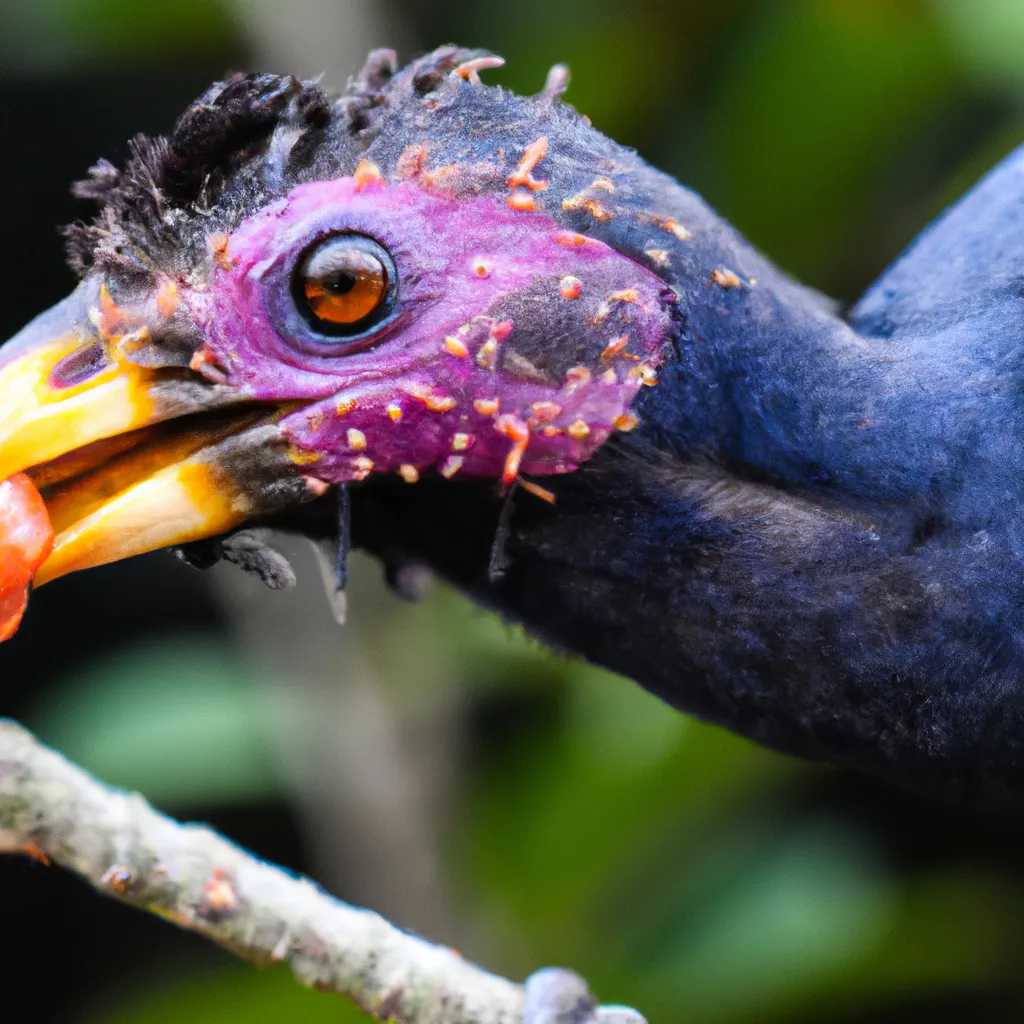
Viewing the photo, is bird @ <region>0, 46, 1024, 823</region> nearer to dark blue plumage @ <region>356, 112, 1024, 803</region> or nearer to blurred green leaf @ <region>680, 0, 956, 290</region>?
dark blue plumage @ <region>356, 112, 1024, 803</region>

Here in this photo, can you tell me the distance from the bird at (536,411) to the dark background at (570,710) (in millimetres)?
1052

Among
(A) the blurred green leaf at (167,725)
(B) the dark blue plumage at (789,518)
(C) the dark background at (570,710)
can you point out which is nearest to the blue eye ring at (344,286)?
(B) the dark blue plumage at (789,518)

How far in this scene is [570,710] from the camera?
7.30 feet

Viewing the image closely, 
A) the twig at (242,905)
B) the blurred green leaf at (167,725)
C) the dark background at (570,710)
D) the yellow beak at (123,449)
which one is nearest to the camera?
the yellow beak at (123,449)

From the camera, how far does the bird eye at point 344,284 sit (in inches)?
36.3

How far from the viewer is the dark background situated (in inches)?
81.8

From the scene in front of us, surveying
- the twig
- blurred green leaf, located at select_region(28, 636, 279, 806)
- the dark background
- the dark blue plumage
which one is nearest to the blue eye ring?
the dark blue plumage

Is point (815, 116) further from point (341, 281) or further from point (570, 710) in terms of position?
point (341, 281)

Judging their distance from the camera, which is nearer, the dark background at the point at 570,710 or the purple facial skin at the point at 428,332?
the purple facial skin at the point at 428,332

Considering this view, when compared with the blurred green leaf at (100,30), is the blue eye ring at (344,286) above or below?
below

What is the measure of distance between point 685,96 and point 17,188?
1.42m

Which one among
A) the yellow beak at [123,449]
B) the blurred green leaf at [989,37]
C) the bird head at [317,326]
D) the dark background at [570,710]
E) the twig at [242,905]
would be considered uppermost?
the blurred green leaf at [989,37]

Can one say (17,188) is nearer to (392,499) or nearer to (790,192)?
(790,192)

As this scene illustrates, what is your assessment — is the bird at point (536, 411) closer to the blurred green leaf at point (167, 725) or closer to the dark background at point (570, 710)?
the dark background at point (570, 710)
